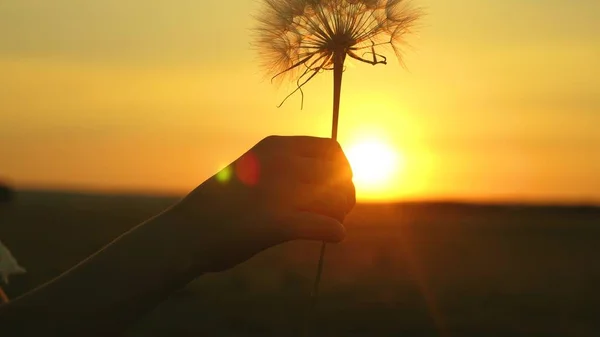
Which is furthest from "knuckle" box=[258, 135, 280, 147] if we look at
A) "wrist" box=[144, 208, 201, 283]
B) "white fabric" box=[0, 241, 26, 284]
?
"white fabric" box=[0, 241, 26, 284]

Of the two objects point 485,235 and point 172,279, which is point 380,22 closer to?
point 172,279

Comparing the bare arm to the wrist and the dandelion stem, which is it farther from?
the dandelion stem

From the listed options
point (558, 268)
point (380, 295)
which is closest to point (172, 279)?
point (380, 295)

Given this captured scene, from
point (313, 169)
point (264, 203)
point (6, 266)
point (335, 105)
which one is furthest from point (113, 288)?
point (6, 266)

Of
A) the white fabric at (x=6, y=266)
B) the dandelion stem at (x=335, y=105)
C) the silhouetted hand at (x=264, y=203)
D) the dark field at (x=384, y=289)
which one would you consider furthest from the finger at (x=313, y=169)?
the dark field at (x=384, y=289)

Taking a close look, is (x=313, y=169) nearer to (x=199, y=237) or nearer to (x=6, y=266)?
(x=199, y=237)

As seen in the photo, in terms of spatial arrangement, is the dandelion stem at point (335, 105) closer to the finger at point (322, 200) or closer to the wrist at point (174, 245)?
the finger at point (322, 200)
